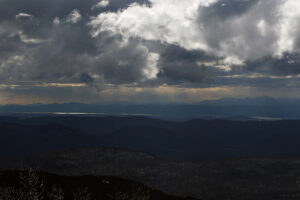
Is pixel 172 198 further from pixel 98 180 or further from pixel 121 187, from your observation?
pixel 98 180

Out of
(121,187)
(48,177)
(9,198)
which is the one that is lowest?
(121,187)

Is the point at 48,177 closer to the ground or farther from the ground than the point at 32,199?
closer to the ground

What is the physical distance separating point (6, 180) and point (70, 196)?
48.9 ft

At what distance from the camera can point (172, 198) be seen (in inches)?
3142

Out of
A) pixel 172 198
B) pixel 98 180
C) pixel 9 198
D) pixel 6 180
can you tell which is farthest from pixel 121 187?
pixel 9 198

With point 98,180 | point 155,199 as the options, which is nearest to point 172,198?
point 155,199

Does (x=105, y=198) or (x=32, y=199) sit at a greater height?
(x=32, y=199)

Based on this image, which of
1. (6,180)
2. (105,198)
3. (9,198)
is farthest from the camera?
(105,198)

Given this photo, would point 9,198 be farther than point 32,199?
Yes

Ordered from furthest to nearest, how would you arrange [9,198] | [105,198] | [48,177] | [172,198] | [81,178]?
[81,178] → [48,177] → [172,198] → [105,198] → [9,198]

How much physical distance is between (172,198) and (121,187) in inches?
965

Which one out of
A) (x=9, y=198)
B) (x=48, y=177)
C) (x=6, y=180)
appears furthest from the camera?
(x=48, y=177)

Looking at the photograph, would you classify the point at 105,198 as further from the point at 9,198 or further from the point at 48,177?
the point at 9,198

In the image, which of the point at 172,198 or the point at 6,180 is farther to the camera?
the point at 172,198
